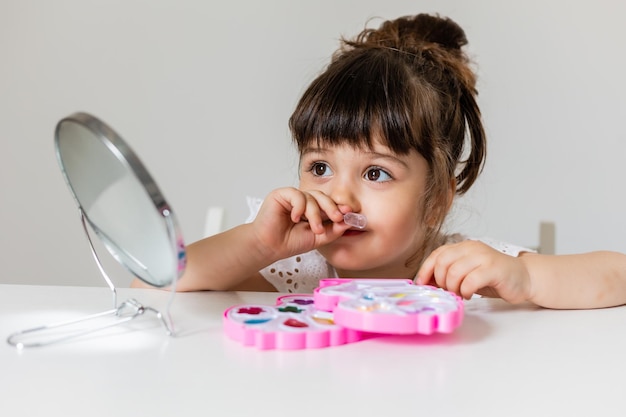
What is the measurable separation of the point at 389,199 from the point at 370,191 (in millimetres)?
32

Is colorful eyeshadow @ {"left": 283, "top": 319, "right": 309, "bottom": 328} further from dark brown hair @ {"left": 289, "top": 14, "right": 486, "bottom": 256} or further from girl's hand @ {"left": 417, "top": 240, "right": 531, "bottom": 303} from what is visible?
dark brown hair @ {"left": 289, "top": 14, "right": 486, "bottom": 256}

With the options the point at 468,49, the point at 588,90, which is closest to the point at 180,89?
the point at 468,49

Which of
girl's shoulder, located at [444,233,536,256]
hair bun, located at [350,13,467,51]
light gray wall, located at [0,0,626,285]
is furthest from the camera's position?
light gray wall, located at [0,0,626,285]

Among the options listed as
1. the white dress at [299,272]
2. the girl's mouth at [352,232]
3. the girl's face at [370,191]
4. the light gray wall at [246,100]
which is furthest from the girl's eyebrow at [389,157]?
the light gray wall at [246,100]

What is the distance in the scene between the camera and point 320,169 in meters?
0.93

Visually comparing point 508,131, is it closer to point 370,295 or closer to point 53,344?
point 370,295

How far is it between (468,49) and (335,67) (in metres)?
1.01

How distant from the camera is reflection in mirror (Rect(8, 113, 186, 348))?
41cm

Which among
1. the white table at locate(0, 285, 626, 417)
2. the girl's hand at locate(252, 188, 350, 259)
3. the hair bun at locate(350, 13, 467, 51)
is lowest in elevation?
the white table at locate(0, 285, 626, 417)

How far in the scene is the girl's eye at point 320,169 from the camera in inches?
36.3

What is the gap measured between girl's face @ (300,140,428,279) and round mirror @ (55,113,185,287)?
37cm

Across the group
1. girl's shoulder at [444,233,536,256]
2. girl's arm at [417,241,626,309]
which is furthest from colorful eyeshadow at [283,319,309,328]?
girl's shoulder at [444,233,536,256]

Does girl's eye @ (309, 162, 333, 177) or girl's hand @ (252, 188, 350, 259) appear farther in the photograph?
girl's eye @ (309, 162, 333, 177)

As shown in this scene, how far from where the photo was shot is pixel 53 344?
47cm
